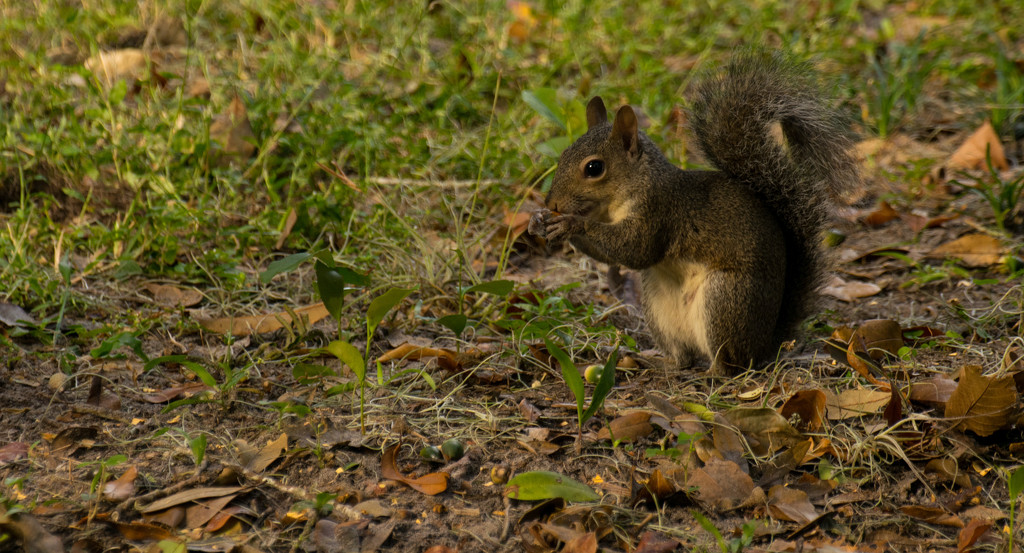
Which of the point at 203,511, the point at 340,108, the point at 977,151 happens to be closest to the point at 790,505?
the point at 203,511

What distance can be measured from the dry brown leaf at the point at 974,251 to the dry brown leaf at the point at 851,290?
35cm

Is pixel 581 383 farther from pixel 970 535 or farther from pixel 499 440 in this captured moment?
pixel 970 535

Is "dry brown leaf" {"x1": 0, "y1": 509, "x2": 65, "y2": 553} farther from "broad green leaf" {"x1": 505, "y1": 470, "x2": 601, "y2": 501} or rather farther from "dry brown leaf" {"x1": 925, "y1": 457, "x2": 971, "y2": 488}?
"dry brown leaf" {"x1": 925, "y1": 457, "x2": 971, "y2": 488}

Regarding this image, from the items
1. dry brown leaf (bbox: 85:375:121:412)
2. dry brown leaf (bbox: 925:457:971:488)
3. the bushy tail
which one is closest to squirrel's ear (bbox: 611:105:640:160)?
the bushy tail

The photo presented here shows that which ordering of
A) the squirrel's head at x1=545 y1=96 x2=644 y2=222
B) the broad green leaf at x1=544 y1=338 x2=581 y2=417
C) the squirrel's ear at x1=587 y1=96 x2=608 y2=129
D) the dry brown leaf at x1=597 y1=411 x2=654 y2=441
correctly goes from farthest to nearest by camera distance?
1. the squirrel's ear at x1=587 y1=96 x2=608 y2=129
2. the squirrel's head at x1=545 y1=96 x2=644 y2=222
3. the dry brown leaf at x1=597 y1=411 x2=654 y2=441
4. the broad green leaf at x1=544 y1=338 x2=581 y2=417

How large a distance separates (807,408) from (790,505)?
1.16 ft

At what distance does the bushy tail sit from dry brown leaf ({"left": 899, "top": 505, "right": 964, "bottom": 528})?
87 cm

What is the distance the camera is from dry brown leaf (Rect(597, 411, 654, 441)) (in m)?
2.23

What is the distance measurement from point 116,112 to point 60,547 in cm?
257

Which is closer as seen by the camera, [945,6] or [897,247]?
[897,247]

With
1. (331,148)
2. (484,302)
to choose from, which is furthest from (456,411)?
(331,148)

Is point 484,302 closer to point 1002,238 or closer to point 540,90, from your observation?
point 540,90

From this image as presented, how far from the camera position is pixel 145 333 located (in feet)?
9.02

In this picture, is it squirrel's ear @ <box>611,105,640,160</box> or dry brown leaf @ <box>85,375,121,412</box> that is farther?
squirrel's ear @ <box>611,105,640,160</box>
